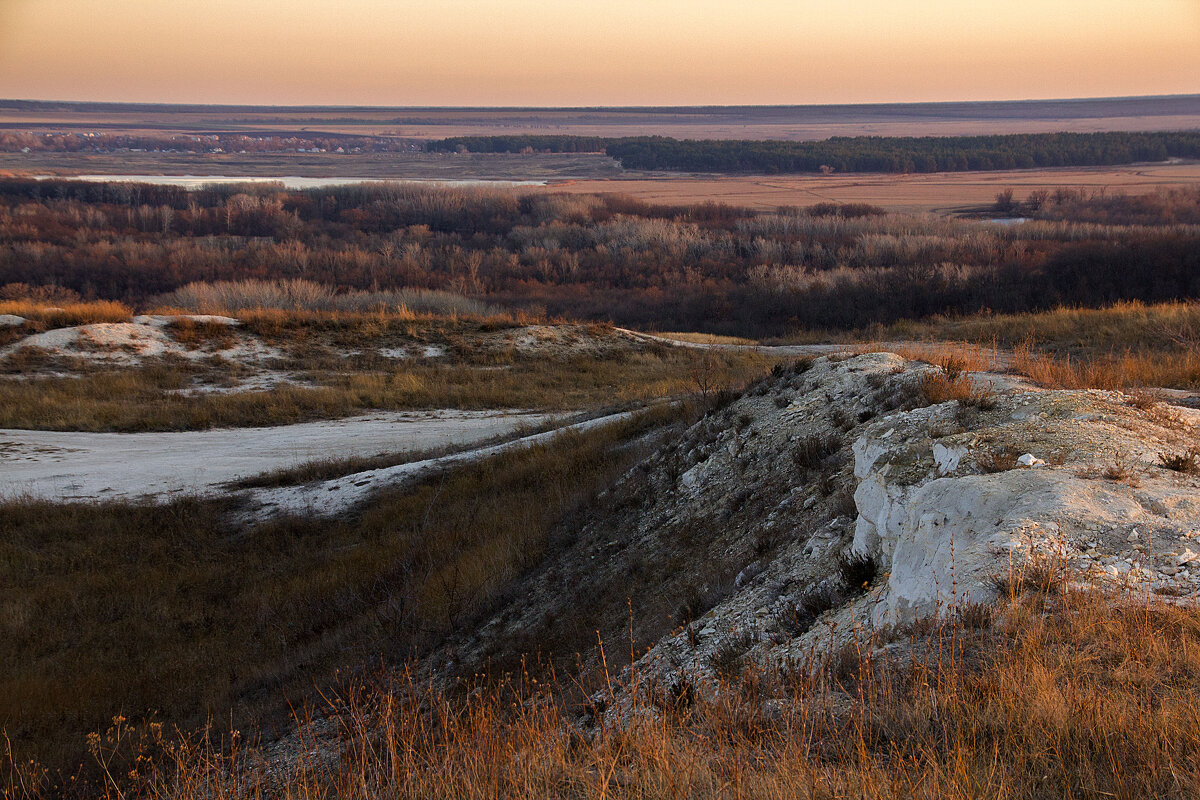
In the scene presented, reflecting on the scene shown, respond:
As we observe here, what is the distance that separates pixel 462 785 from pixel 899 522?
10.4ft

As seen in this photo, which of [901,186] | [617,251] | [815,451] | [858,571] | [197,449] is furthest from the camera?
[901,186]

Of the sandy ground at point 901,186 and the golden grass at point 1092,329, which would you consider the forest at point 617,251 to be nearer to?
the sandy ground at point 901,186

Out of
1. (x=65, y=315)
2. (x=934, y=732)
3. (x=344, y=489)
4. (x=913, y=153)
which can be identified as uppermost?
(x=913, y=153)

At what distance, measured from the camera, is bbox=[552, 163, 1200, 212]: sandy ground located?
85.5m

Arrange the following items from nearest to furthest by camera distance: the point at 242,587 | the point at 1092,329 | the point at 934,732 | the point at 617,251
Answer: the point at 934,732
the point at 242,587
the point at 1092,329
the point at 617,251

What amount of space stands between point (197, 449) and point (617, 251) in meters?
55.5

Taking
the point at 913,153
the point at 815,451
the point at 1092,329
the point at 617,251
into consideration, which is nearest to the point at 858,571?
the point at 815,451

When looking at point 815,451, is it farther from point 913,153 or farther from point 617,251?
point 913,153

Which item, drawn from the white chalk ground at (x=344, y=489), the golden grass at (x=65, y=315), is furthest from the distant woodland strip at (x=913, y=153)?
the white chalk ground at (x=344, y=489)

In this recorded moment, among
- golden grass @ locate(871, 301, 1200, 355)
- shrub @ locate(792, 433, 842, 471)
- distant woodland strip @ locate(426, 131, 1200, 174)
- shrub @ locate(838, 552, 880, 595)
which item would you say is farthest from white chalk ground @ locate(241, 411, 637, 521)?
distant woodland strip @ locate(426, 131, 1200, 174)

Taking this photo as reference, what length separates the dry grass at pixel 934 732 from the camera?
2365mm

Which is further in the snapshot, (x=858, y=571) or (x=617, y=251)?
(x=617, y=251)

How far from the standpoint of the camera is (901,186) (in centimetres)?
10575

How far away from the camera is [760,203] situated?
3615 inches
